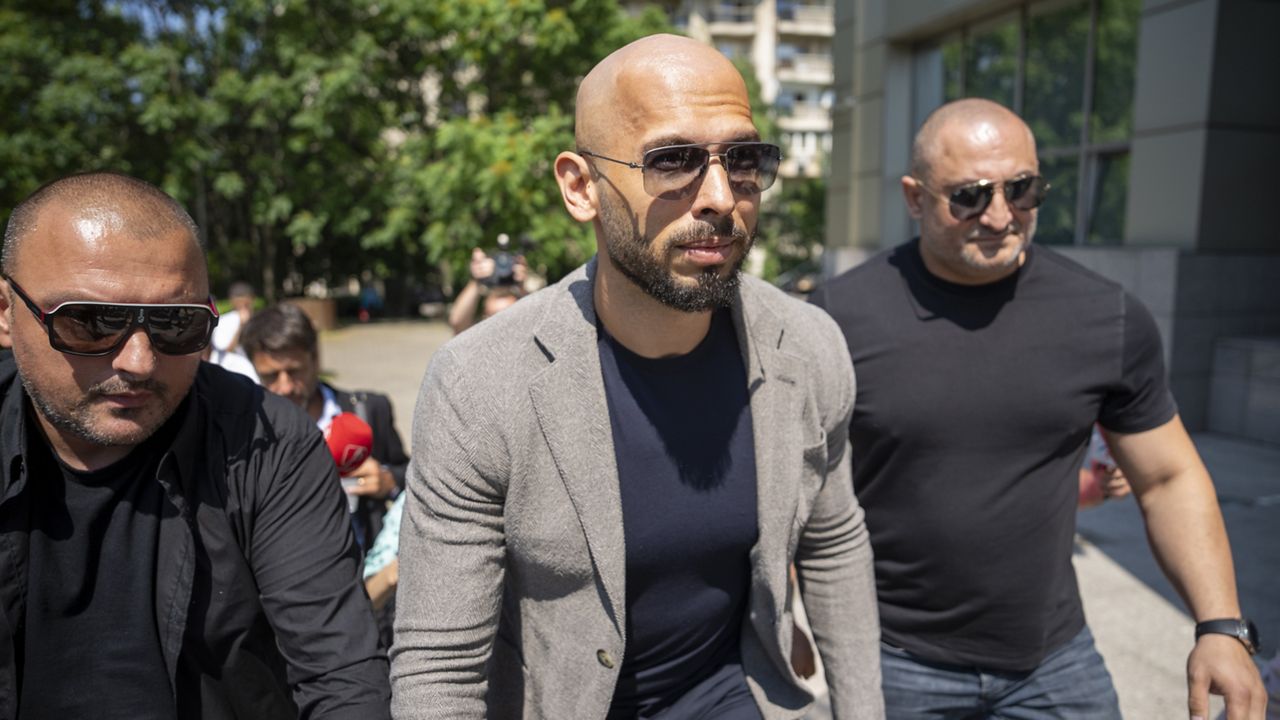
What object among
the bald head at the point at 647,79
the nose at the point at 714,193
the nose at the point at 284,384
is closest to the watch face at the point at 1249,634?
the nose at the point at 714,193

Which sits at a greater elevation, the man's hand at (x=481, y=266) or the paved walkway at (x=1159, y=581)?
the man's hand at (x=481, y=266)

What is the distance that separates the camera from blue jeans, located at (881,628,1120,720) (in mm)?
2354

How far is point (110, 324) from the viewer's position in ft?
5.56

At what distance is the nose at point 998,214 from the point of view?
240 centimetres

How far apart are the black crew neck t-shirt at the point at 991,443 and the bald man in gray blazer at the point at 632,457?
0.43 m

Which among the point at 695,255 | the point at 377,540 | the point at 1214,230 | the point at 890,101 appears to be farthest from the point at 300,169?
the point at 695,255

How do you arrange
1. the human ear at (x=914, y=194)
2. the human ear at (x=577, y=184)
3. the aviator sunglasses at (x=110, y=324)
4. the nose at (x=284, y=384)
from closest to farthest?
the aviator sunglasses at (x=110, y=324) < the human ear at (x=577, y=184) < the human ear at (x=914, y=194) < the nose at (x=284, y=384)

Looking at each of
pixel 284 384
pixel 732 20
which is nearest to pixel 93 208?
→ pixel 284 384

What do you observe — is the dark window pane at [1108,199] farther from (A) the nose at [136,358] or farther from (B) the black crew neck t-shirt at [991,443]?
(A) the nose at [136,358]

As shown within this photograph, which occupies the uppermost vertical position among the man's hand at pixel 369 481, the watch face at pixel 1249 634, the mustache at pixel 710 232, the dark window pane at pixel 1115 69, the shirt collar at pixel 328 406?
the dark window pane at pixel 1115 69

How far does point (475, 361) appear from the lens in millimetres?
1811

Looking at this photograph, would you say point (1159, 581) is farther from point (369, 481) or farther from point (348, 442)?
point (348, 442)

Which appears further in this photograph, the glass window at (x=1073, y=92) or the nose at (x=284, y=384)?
the glass window at (x=1073, y=92)

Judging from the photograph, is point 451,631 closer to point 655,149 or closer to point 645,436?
point 645,436
